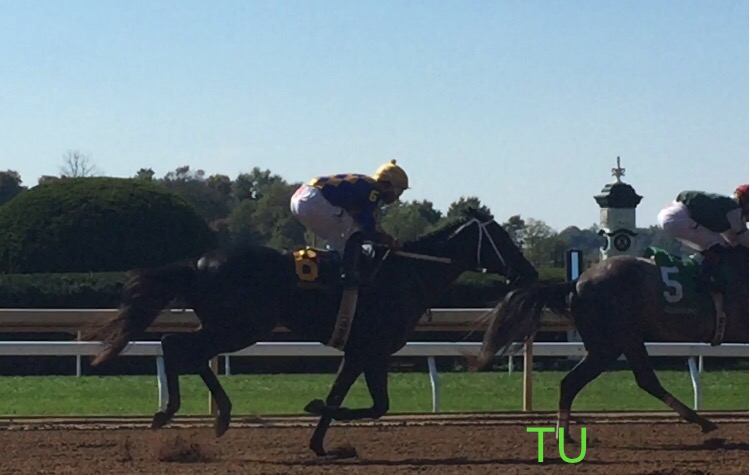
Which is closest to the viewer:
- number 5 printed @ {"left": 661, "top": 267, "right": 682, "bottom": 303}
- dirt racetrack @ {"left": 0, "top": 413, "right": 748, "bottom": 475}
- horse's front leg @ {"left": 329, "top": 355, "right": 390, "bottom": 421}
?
dirt racetrack @ {"left": 0, "top": 413, "right": 748, "bottom": 475}

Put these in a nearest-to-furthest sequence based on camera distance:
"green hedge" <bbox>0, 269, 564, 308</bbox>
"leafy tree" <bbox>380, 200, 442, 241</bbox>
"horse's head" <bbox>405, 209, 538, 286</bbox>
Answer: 1. "horse's head" <bbox>405, 209, 538, 286</bbox>
2. "green hedge" <bbox>0, 269, 564, 308</bbox>
3. "leafy tree" <bbox>380, 200, 442, 241</bbox>

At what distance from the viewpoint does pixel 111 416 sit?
9.53 m

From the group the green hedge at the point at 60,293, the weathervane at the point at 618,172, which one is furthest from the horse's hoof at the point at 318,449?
the weathervane at the point at 618,172

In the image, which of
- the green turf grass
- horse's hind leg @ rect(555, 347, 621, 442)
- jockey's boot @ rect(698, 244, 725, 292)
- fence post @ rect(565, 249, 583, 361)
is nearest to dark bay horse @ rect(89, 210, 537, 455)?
horse's hind leg @ rect(555, 347, 621, 442)

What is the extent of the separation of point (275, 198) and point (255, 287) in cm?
3164

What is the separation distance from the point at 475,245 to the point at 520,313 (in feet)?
2.00

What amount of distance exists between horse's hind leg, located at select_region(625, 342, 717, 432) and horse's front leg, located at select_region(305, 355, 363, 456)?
5.67 ft

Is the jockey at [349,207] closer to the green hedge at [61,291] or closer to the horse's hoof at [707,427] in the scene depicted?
the horse's hoof at [707,427]

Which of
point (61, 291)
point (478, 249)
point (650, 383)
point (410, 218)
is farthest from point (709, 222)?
point (410, 218)

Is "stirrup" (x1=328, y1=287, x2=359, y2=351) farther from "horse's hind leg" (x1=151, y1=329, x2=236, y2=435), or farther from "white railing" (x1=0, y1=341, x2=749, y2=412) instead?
"white railing" (x1=0, y1=341, x2=749, y2=412)

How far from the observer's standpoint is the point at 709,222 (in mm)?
8203

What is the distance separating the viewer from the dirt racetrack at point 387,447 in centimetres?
678

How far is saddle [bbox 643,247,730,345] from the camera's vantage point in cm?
815

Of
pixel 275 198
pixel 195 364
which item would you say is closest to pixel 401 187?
pixel 195 364
